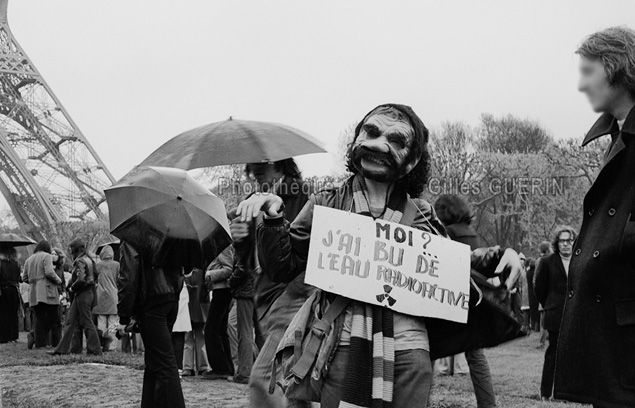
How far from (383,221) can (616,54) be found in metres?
1.05

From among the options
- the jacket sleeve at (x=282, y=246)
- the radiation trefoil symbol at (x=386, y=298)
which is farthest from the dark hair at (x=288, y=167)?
the radiation trefoil symbol at (x=386, y=298)

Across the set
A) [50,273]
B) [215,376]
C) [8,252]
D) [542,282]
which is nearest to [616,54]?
[542,282]

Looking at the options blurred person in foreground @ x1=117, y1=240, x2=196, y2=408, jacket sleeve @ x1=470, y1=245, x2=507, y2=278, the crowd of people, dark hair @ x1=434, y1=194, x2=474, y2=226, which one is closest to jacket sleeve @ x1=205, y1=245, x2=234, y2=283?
blurred person in foreground @ x1=117, y1=240, x2=196, y2=408

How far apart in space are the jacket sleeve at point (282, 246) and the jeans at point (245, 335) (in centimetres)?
530

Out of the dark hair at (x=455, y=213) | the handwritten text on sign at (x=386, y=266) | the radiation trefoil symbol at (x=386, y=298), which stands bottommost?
the radiation trefoil symbol at (x=386, y=298)

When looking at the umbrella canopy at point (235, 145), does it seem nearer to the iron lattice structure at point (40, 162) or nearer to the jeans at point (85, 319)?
the jeans at point (85, 319)

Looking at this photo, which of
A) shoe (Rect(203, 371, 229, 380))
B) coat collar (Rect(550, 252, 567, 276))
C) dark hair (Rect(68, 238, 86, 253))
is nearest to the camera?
coat collar (Rect(550, 252, 567, 276))

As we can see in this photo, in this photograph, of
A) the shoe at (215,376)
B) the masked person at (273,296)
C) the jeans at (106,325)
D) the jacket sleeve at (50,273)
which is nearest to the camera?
the masked person at (273,296)

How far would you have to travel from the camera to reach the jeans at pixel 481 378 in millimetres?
7008

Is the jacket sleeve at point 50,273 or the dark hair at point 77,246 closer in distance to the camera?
the dark hair at point 77,246

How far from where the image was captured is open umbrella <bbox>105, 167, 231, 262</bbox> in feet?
19.6

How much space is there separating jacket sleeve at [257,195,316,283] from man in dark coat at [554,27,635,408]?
1.01 m

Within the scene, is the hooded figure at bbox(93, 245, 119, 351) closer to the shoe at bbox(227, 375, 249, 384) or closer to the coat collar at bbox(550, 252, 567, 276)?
the shoe at bbox(227, 375, 249, 384)

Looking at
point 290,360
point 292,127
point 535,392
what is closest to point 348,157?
point 290,360
